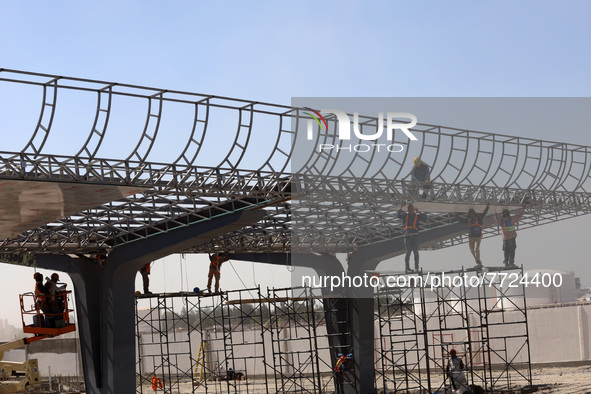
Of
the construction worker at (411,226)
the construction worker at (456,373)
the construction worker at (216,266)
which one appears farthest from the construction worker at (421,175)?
the construction worker at (216,266)

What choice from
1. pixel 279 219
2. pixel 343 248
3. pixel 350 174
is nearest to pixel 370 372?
pixel 343 248

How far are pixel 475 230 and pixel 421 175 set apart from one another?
9.50ft

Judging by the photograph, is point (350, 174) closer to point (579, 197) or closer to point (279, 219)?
point (279, 219)

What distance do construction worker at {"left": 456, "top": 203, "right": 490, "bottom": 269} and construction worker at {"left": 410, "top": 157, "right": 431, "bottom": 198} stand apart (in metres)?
2.24

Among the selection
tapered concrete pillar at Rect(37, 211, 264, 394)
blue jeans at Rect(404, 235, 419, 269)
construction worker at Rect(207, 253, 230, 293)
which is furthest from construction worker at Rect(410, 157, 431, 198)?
construction worker at Rect(207, 253, 230, 293)

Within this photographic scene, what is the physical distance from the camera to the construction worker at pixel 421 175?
22703 mm

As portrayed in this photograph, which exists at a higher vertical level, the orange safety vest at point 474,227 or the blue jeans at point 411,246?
the orange safety vest at point 474,227

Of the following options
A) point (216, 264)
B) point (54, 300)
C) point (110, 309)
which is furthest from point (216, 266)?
point (54, 300)

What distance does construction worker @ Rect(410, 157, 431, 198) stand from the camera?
22.7 meters

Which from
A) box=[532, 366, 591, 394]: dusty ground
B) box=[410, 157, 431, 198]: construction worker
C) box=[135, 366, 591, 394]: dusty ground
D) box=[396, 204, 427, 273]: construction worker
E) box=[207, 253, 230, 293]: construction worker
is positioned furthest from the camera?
box=[207, 253, 230, 293]: construction worker

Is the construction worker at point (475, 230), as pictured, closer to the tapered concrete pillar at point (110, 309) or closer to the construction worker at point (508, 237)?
the construction worker at point (508, 237)

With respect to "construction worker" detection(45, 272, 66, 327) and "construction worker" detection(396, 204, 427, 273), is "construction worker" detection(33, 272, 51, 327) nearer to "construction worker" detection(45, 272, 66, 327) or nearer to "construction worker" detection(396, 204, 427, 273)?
"construction worker" detection(45, 272, 66, 327)

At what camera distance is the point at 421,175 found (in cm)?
2292

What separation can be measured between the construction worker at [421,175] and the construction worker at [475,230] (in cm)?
224
